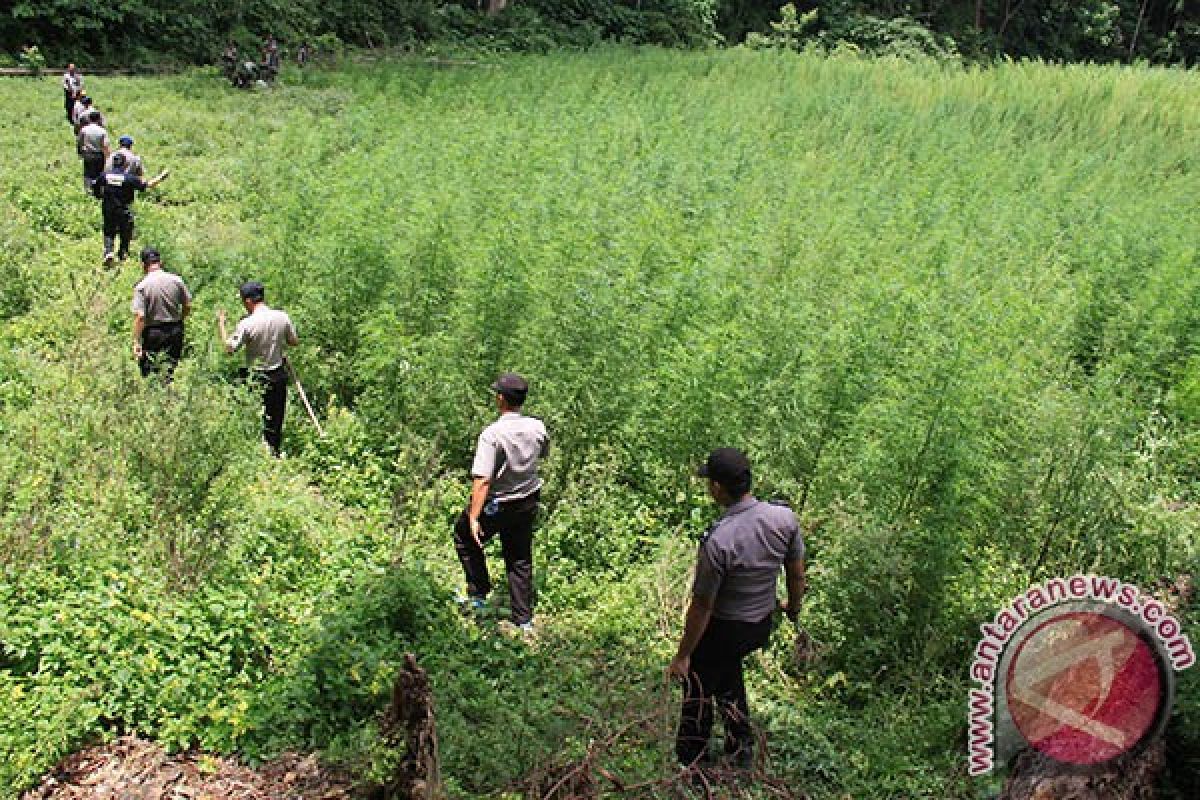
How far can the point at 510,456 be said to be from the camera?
252 inches

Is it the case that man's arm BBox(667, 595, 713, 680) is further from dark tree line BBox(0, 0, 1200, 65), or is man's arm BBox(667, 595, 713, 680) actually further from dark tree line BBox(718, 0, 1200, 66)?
dark tree line BBox(718, 0, 1200, 66)

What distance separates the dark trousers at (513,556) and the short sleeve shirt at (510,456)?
0.14m

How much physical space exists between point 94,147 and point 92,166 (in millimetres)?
282

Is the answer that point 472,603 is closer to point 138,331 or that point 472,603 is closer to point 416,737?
point 416,737

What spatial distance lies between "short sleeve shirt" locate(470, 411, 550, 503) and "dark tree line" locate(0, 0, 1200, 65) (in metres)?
23.7

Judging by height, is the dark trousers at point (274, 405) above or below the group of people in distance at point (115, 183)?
below

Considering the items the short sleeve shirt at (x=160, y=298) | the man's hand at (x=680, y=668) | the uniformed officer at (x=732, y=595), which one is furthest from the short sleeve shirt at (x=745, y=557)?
the short sleeve shirt at (x=160, y=298)

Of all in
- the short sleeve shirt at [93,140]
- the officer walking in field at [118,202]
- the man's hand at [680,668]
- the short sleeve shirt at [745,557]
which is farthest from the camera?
the short sleeve shirt at [93,140]

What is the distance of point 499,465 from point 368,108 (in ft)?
44.3

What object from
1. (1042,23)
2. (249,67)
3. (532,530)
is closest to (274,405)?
(532,530)

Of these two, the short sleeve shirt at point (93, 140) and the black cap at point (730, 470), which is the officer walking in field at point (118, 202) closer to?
the short sleeve shirt at point (93, 140)

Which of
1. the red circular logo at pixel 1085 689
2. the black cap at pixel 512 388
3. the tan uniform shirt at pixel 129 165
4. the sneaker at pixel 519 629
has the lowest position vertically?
the sneaker at pixel 519 629

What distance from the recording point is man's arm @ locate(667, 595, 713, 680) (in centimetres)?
482

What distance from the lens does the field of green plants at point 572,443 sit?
5.58 meters
